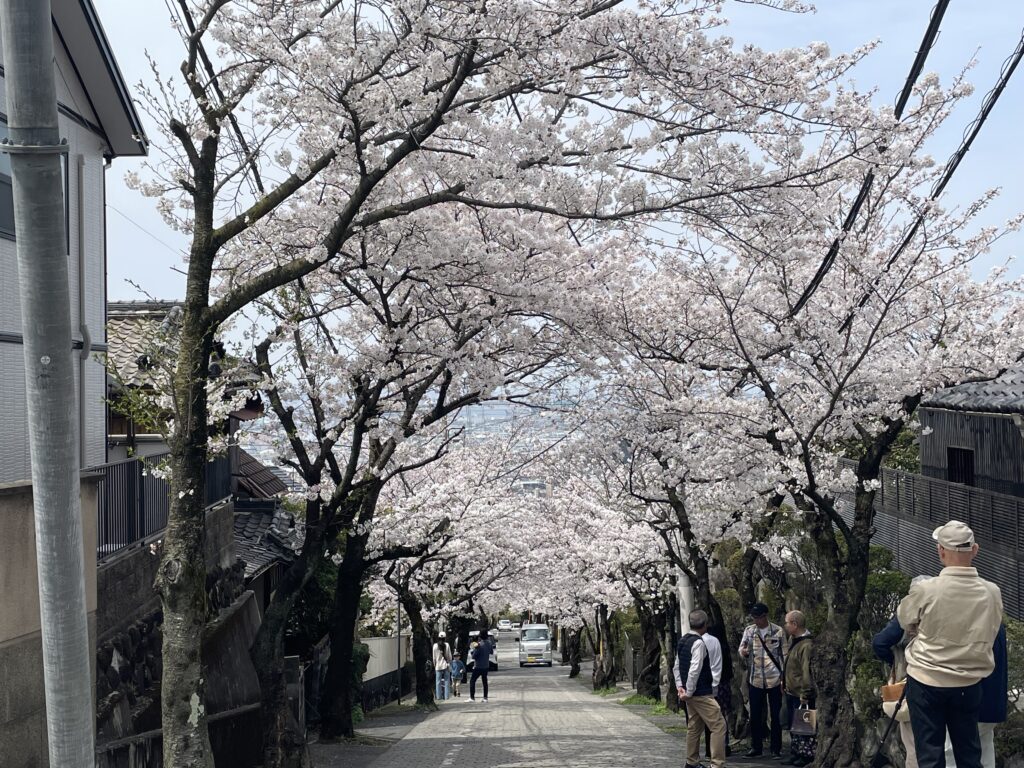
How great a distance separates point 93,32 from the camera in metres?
12.7

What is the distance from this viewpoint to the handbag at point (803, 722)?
41.4ft

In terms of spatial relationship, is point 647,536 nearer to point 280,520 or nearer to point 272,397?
point 280,520

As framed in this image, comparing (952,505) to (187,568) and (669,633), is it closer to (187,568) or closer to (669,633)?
(187,568)

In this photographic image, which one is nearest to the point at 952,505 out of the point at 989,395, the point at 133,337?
the point at 989,395

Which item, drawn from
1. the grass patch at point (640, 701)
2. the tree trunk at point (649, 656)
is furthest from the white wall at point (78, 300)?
the tree trunk at point (649, 656)

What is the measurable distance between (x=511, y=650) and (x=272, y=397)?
89.7 meters

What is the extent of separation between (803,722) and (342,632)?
825cm

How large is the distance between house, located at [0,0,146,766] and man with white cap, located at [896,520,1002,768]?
6446mm

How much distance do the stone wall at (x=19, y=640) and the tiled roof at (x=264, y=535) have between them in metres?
12.1

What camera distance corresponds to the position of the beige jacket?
5918 mm

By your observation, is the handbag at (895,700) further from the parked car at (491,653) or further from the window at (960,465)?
the parked car at (491,653)

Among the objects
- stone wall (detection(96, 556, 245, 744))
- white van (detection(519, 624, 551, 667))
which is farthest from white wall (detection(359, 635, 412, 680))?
white van (detection(519, 624, 551, 667))

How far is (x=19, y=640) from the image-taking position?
8664 millimetres

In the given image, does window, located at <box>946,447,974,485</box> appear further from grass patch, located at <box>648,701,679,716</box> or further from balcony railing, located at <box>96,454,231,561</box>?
balcony railing, located at <box>96,454,231,561</box>
